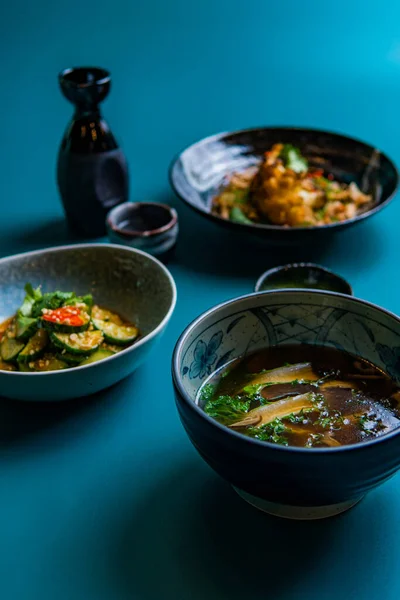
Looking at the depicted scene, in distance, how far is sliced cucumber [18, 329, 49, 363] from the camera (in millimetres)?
1268

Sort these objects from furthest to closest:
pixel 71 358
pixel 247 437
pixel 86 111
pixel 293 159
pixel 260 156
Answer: pixel 260 156
pixel 293 159
pixel 86 111
pixel 71 358
pixel 247 437

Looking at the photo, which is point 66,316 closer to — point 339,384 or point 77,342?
point 77,342

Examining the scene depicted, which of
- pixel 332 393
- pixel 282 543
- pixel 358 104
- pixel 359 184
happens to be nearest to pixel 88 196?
pixel 359 184

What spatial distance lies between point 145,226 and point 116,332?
0.53 meters

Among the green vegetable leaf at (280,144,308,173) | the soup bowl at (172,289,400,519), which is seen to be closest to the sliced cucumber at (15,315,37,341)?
the soup bowl at (172,289,400,519)

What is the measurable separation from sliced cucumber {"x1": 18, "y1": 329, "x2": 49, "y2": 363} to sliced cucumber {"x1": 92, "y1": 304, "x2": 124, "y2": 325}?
0.49 feet

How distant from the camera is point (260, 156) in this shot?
2.17 meters

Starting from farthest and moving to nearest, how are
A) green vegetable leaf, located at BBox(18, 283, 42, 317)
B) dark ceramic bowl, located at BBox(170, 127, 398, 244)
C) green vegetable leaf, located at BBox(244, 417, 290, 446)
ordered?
dark ceramic bowl, located at BBox(170, 127, 398, 244)
green vegetable leaf, located at BBox(18, 283, 42, 317)
green vegetable leaf, located at BBox(244, 417, 290, 446)

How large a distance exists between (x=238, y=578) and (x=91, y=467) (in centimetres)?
32

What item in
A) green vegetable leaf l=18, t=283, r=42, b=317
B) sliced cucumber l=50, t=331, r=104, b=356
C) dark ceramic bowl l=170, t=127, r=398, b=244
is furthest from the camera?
dark ceramic bowl l=170, t=127, r=398, b=244

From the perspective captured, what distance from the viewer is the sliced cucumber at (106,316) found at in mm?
1442

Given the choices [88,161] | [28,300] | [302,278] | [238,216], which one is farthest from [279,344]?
[88,161]

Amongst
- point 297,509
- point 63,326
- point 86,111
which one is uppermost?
point 86,111

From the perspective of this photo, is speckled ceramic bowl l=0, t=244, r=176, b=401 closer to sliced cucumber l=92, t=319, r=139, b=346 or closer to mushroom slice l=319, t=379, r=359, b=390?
sliced cucumber l=92, t=319, r=139, b=346
